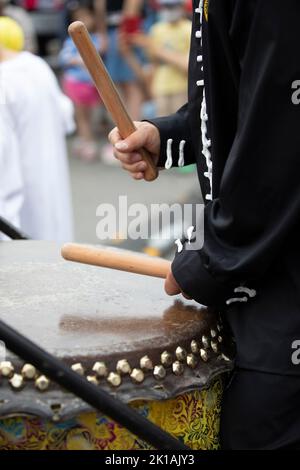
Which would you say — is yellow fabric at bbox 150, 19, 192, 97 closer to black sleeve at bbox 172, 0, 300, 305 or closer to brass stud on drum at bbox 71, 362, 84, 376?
black sleeve at bbox 172, 0, 300, 305

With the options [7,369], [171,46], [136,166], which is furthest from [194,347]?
[171,46]

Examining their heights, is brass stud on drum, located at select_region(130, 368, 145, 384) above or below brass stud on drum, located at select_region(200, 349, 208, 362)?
above

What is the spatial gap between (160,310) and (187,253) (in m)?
0.20

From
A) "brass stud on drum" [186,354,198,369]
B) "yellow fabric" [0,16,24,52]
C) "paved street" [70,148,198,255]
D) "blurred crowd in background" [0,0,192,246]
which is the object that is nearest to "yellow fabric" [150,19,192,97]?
"blurred crowd in background" [0,0,192,246]

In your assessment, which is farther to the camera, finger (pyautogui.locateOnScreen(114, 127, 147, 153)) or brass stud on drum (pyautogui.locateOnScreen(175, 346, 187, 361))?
finger (pyautogui.locateOnScreen(114, 127, 147, 153))

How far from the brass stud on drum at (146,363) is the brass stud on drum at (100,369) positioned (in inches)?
2.6

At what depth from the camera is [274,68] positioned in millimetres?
1414

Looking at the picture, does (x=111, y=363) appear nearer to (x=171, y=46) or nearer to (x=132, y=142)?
(x=132, y=142)

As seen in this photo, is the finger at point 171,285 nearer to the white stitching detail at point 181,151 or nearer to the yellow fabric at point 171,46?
the white stitching detail at point 181,151

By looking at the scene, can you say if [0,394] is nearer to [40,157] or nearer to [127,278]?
[127,278]

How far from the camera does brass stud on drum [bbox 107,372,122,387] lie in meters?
1.47

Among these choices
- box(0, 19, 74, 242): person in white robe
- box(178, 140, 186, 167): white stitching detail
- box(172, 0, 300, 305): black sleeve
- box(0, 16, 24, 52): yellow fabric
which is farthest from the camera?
box(0, 16, 24, 52): yellow fabric

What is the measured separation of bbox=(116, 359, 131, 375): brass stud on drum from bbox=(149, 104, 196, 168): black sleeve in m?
0.58

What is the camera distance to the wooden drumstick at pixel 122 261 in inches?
67.7
